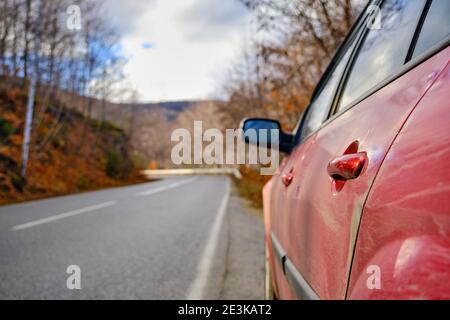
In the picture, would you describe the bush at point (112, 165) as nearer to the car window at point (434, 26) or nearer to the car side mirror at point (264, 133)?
the car side mirror at point (264, 133)

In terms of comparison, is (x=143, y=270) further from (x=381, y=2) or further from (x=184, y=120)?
(x=184, y=120)

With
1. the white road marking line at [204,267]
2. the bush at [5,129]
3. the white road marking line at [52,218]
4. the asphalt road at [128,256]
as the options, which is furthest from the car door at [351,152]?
the bush at [5,129]

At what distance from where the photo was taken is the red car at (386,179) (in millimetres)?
696

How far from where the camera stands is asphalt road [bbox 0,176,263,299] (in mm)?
3438

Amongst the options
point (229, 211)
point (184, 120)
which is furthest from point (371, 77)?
point (184, 120)

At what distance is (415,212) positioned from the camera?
0.72m

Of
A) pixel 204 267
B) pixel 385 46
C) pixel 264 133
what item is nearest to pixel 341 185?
pixel 385 46

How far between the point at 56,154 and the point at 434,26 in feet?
79.0

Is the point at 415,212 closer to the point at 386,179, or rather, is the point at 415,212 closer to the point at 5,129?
the point at 386,179

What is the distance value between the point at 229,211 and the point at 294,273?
28.3ft

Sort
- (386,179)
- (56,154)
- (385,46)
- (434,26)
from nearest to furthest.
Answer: (386,179)
(434,26)
(385,46)
(56,154)

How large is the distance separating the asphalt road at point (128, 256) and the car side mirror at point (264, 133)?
154 cm

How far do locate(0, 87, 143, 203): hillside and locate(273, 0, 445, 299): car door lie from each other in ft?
45.4

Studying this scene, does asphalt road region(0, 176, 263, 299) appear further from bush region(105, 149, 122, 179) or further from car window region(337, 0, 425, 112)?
bush region(105, 149, 122, 179)
